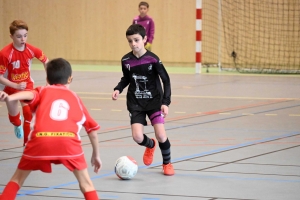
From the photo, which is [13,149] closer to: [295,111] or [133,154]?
[133,154]

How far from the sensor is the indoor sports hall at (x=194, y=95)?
5707 mm

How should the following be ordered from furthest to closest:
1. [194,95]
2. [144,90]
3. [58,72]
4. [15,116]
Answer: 1. [194,95]
2. [15,116]
3. [144,90]
4. [58,72]

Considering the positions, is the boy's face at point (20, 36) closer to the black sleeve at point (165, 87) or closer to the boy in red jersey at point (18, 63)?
the boy in red jersey at point (18, 63)

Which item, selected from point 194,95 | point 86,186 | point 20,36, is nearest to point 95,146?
point 86,186

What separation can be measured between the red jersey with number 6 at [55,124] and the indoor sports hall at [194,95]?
113cm

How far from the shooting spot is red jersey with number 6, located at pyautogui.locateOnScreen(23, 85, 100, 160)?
4137mm

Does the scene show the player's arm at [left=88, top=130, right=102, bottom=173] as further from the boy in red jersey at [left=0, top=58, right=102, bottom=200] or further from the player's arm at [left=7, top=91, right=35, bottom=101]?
the player's arm at [left=7, top=91, right=35, bottom=101]

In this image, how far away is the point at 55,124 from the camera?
4.16 m

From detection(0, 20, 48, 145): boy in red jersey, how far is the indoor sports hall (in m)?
0.35

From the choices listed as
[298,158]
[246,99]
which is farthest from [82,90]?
[298,158]

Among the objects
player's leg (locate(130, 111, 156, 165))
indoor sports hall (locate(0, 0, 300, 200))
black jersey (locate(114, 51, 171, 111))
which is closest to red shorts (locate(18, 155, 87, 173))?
indoor sports hall (locate(0, 0, 300, 200))

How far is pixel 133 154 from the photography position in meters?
7.09

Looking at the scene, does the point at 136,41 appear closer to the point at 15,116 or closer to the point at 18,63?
the point at 18,63

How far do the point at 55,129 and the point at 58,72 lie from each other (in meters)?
0.38
